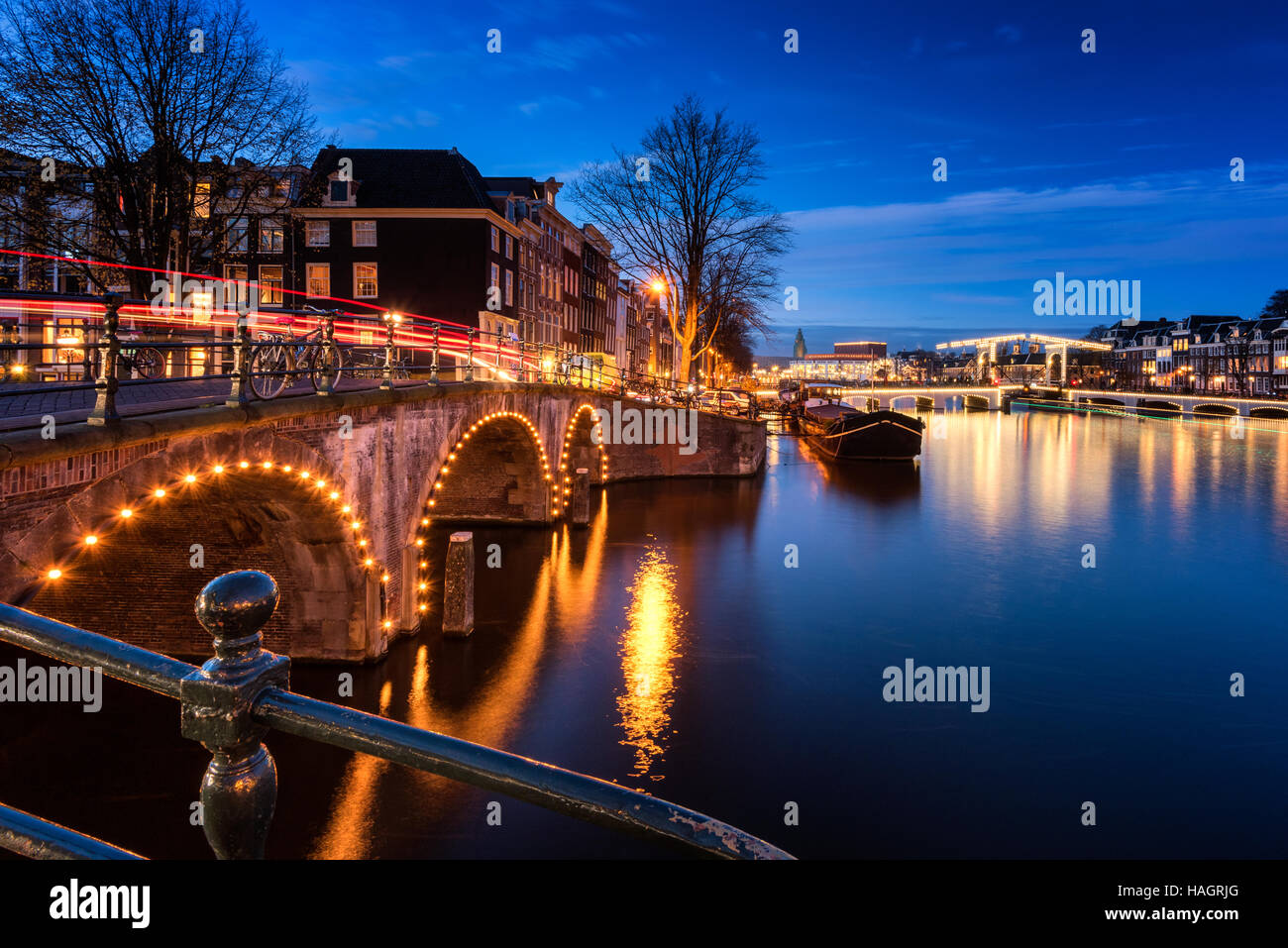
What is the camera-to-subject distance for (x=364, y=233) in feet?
142

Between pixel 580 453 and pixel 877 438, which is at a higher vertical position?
pixel 877 438

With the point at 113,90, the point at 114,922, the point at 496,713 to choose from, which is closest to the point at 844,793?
the point at 496,713

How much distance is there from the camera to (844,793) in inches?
465

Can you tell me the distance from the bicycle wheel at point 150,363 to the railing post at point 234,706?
48.3ft

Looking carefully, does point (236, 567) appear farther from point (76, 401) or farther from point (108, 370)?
Answer: point (108, 370)

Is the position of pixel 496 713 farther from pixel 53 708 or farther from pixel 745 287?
pixel 745 287

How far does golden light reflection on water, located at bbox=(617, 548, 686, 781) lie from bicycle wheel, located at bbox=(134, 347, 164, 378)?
9358 millimetres

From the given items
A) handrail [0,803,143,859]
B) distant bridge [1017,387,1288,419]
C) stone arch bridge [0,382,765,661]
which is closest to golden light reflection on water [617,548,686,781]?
stone arch bridge [0,382,765,661]

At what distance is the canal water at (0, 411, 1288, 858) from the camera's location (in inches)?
426

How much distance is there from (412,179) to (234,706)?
46.0 m

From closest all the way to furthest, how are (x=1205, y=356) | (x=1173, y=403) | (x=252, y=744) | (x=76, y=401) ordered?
(x=252, y=744) → (x=76, y=401) → (x=1173, y=403) → (x=1205, y=356)

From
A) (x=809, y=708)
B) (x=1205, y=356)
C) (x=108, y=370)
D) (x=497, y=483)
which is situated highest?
(x=1205, y=356)

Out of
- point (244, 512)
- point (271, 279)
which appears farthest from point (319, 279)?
point (244, 512)

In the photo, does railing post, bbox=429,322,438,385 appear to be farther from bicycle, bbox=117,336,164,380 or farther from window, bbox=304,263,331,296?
window, bbox=304,263,331,296
